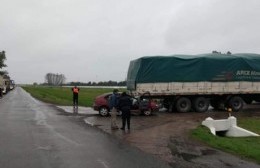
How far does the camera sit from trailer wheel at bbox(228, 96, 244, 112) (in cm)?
2970

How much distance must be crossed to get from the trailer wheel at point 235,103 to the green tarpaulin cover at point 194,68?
1.34m

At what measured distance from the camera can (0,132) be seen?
1603 cm

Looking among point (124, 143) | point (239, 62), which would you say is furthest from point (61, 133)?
point (239, 62)

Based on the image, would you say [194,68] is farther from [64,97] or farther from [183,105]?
[64,97]

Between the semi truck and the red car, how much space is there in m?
0.98

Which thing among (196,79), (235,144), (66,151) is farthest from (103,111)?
(66,151)

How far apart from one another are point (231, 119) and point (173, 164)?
377 inches

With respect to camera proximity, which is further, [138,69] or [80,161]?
[138,69]

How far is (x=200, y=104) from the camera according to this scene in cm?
2884

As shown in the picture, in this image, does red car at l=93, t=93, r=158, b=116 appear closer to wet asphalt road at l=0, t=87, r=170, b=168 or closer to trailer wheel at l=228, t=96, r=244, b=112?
trailer wheel at l=228, t=96, r=244, b=112

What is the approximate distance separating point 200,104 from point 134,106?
5.24 m

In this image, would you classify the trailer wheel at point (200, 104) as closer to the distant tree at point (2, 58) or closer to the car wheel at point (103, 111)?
the car wheel at point (103, 111)

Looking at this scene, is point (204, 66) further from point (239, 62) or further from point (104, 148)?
point (104, 148)

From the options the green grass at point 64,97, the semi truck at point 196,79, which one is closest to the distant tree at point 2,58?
the green grass at point 64,97
